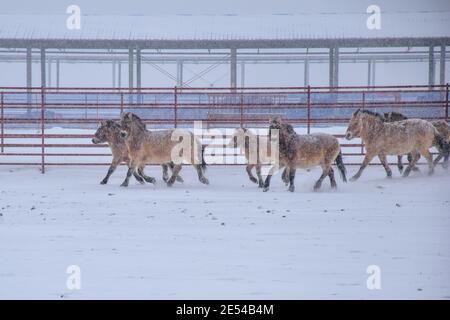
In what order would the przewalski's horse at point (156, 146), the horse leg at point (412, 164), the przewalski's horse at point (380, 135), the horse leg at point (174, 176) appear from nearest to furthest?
the horse leg at point (174, 176) < the przewalski's horse at point (156, 146) < the przewalski's horse at point (380, 135) < the horse leg at point (412, 164)

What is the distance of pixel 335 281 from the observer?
4.89 m

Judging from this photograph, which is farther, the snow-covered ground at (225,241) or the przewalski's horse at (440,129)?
the przewalski's horse at (440,129)

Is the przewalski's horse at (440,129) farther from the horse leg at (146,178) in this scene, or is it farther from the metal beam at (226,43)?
the metal beam at (226,43)

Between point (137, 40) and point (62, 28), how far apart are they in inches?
137

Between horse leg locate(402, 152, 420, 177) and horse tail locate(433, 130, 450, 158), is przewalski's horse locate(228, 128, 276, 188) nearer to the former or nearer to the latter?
horse leg locate(402, 152, 420, 177)

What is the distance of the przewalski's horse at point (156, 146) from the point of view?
1138 cm

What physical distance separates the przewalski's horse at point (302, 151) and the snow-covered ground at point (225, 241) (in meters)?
0.31

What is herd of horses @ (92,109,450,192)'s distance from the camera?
10.7 meters


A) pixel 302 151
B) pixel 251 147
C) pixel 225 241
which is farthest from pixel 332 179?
pixel 225 241

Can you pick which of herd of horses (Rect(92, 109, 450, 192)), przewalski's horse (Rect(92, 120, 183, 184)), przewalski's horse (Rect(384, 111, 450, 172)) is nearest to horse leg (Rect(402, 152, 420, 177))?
herd of horses (Rect(92, 109, 450, 192))

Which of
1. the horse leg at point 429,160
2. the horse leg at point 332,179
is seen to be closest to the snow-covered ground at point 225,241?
the horse leg at point 332,179

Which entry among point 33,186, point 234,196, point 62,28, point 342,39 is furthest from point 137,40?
point 234,196
